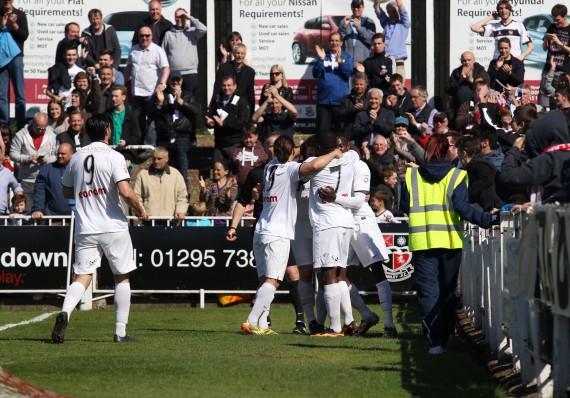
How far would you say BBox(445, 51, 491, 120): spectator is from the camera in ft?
71.6

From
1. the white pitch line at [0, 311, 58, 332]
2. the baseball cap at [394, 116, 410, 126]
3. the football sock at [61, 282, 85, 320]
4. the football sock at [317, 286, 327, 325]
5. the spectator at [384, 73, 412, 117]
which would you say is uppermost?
the spectator at [384, 73, 412, 117]

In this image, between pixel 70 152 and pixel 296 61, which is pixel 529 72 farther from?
pixel 70 152

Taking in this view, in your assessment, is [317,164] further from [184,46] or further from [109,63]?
[184,46]

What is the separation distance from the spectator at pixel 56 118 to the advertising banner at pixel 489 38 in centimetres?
847

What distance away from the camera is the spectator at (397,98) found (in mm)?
21625

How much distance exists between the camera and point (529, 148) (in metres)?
9.86

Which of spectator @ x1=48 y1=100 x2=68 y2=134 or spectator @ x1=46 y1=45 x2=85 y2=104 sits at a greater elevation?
spectator @ x1=46 y1=45 x2=85 y2=104

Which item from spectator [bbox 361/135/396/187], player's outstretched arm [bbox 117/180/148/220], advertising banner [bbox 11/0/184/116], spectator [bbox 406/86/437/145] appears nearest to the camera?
player's outstretched arm [bbox 117/180/148/220]

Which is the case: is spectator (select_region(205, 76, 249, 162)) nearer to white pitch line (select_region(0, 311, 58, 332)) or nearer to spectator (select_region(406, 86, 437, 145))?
spectator (select_region(406, 86, 437, 145))

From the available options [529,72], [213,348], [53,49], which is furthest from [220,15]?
[213,348]

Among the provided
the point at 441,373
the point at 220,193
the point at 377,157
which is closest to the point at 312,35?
the point at 377,157

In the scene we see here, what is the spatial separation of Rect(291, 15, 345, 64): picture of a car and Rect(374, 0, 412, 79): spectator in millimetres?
1959

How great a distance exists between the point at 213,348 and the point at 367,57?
12.4 metres

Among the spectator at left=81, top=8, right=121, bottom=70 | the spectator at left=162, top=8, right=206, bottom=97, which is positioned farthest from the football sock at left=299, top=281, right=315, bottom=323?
the spectator at left=81, top=8, right=121, bottom=70
